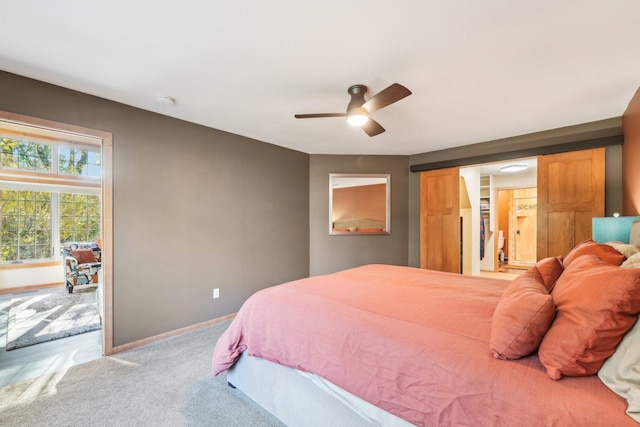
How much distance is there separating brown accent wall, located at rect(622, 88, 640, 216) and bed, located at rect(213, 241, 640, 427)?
4.59ft

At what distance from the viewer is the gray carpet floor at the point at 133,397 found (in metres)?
1.75

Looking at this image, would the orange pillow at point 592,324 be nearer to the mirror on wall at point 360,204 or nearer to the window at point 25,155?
the mirror on wall at point 360,204

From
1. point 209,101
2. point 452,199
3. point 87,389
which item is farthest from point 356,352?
point 452,199

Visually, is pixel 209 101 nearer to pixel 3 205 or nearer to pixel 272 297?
pixel 272 297

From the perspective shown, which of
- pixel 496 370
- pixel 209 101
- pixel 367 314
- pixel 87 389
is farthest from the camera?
pixel 209 101

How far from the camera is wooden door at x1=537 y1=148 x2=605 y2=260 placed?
10.2ft

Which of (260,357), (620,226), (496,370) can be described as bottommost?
(260,357)

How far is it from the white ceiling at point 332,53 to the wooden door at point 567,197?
0.53m

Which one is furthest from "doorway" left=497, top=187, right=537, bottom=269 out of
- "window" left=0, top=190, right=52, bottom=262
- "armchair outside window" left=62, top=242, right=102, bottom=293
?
"window" left=0, top=190, right=52, bottom=262

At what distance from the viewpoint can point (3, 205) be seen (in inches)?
193

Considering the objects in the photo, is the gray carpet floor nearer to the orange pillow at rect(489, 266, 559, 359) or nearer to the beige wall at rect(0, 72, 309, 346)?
the beige wall at rect(0, 72, 309, 346)

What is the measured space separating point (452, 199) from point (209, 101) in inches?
145

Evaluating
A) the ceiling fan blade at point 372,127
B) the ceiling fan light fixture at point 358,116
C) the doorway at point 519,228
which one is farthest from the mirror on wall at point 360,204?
the doorway at point 519,228

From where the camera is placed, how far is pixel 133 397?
1957 mm
